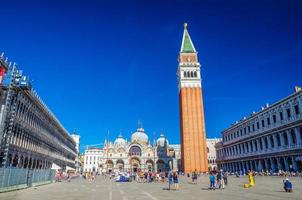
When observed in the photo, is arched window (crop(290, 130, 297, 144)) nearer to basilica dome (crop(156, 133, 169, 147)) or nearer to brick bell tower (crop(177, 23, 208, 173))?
brick bell tower (crop(177, 23, 208, 173))

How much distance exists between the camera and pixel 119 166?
95.1 metres

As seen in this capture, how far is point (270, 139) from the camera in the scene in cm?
4759

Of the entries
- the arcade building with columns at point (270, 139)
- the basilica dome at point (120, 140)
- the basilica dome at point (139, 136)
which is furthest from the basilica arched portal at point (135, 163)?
the arcade building with columns at point (270, 139)

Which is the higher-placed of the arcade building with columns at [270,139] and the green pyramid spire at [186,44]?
the green pyramid spire at [186,44]

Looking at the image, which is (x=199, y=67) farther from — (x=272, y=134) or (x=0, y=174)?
(x=0, y=174)

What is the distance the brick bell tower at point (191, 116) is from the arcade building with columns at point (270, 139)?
24.5ft

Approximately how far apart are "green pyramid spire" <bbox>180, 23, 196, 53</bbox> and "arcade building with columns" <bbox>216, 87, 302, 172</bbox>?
2803 centimetres

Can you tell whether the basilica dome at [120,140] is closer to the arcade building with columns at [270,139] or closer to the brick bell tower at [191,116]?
the brick bell tower at [191,116]

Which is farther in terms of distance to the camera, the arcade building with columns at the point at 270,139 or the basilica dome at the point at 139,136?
the basilica dome at the point at 139,136

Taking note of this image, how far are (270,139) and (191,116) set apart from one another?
27.1 metres

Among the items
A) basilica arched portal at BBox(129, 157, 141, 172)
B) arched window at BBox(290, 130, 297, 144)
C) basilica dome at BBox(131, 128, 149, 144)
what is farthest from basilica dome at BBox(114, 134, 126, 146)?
arched window at BBox(290, 130, 297, 144)

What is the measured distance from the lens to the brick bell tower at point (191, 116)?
69312 millimetres

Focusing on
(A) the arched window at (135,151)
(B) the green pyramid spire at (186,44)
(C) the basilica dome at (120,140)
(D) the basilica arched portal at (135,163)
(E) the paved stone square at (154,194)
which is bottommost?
(E) the paved stone square at (154,194)

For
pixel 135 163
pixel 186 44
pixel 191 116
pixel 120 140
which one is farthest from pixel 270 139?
pixel 120 140
